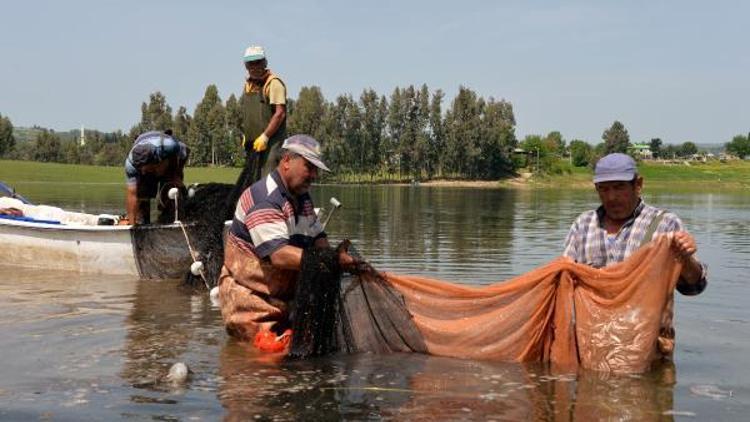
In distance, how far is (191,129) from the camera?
320 ft

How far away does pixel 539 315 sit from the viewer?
639 cm

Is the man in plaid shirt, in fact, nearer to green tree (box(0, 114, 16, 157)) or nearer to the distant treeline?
the distant treeline

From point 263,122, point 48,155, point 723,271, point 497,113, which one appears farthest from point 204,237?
point 48,155

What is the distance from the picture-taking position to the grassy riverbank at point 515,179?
236ft

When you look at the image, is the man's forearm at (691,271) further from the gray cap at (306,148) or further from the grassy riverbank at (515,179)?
the grassy riverbank at (515,179)

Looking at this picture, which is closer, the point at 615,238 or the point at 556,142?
the point at 615,238

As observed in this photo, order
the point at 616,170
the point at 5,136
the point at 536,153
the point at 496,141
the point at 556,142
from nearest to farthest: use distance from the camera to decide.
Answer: the point at 616,170 → the point at 496,141 → the point at 5,136 → the point at 536,153 → the point at 556,142

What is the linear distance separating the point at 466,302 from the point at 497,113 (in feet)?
328

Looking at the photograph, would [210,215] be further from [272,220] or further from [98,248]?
[272,220]

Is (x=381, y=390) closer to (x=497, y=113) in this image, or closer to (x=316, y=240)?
(x=316, y=240)

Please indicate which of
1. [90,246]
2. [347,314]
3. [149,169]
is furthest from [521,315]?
→ [90,246]

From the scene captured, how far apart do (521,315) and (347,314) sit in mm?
1384

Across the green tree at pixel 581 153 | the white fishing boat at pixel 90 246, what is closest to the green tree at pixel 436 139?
the green tree at pixel 581 153

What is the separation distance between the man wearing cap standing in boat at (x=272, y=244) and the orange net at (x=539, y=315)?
0.55m
